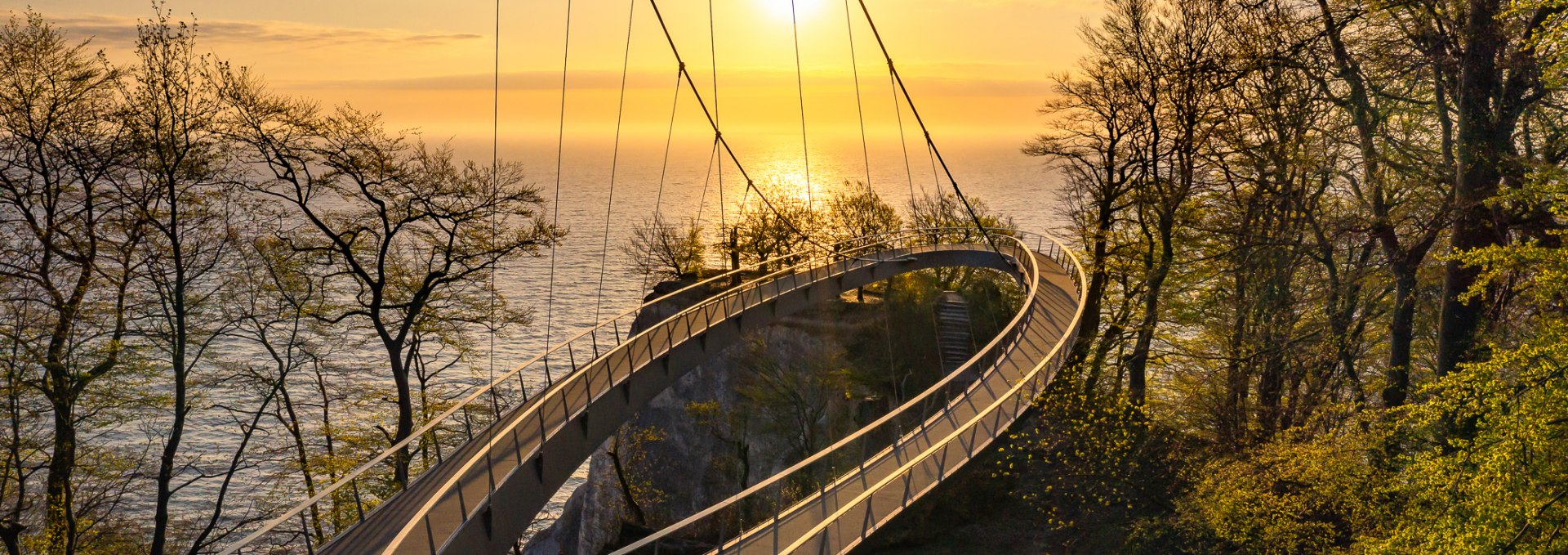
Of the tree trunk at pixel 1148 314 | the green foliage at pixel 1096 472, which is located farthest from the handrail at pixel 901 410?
the tree trunk at pixel 1148 314

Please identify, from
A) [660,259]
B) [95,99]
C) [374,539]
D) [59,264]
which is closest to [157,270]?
[59,264]

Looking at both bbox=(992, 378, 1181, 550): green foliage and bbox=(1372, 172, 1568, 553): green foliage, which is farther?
bbox=(992, 378, 1181, 550): green foliage

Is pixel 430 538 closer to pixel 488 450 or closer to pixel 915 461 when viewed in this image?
pixel 488 450

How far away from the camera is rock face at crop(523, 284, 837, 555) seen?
44.8 meters

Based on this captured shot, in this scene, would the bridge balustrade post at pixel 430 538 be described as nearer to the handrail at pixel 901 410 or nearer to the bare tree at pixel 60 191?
the handrail at pixel 901 410

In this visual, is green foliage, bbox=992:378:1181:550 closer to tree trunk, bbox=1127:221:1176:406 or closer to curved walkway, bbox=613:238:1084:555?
tree trunk, bbox=1127:221:1176:406

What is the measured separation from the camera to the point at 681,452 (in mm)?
47031

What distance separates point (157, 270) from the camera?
28359mm

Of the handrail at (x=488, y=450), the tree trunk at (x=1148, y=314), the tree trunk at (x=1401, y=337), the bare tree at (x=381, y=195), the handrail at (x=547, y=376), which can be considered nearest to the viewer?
the handrail at (x=547, y=376)

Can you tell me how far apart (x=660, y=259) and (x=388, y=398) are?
20.0m

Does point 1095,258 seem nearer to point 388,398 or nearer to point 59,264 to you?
point 388,398

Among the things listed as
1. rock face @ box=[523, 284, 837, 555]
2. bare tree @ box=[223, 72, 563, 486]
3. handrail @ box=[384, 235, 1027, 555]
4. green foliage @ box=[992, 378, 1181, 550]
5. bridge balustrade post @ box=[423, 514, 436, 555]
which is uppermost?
bare tree @ box=[223, 72, 563, 486]

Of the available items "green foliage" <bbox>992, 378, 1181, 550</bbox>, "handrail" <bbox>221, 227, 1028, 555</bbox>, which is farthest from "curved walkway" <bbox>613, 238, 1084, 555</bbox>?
"handrail" <bbox>221, 227, 1028, 555</bbox>

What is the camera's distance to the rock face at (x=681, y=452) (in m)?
44.8
